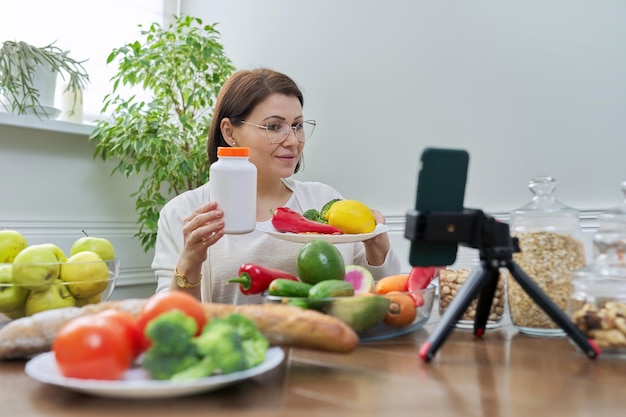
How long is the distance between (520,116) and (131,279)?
1.93 metres

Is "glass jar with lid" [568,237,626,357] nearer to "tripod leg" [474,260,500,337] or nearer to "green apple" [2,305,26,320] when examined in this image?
"tripod leg" [474,260,500,337]

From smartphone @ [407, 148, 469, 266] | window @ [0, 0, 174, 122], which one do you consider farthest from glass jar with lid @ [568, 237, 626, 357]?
window @ [0, 0, 174, 122]

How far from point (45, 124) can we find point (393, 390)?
7.44ft

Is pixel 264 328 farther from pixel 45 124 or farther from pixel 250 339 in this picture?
pixel 45 124

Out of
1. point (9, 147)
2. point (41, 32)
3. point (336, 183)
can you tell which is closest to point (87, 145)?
point (9, 147)

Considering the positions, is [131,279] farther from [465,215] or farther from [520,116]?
[465,215]

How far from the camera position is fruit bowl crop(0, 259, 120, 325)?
969 mm

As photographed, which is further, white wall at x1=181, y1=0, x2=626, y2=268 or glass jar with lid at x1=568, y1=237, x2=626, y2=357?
white wall at x1=181, y1=0, x2=626, y2=268

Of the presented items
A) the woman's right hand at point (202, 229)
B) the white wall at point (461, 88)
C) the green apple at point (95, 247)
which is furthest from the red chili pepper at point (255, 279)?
the white wall at point (461, 88)

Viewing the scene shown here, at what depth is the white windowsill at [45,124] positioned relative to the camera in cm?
236

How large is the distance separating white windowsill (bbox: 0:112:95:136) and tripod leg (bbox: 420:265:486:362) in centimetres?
213

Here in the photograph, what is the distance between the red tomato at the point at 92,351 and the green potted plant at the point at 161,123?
200cm

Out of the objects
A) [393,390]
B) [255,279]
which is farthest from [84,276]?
[393,390]

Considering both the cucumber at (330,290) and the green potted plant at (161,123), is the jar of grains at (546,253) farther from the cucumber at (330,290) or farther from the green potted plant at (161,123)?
the green potted plant at (161,123)
